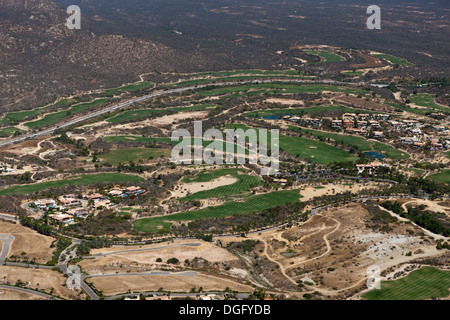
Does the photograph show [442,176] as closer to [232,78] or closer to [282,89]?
[282,89]

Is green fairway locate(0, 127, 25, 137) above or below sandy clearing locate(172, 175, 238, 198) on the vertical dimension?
above

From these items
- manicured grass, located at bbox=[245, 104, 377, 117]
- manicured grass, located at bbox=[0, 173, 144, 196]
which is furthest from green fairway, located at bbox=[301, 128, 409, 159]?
manicured grass, located at bbox=[0, 173, 144, 196]

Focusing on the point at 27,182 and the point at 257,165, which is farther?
the point at 257,165

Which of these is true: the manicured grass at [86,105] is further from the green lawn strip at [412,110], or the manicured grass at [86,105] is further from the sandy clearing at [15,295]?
the sandy clearing at [15,295]

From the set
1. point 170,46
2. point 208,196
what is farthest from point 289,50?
point 208,196

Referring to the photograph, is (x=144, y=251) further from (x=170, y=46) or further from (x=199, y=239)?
(x=170, y=46)

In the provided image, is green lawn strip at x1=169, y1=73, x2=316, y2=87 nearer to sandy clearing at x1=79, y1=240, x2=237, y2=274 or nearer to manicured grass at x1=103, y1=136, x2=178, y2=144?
manicured grass at x1=103, y1=136, x2=178, y2=144
